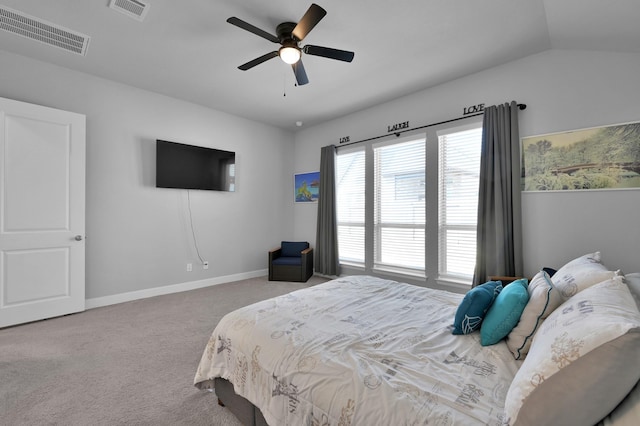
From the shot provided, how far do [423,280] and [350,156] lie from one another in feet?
7.76

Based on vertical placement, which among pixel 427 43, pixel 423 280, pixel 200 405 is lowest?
pixel 200 405

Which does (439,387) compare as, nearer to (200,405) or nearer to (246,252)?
(200,405)

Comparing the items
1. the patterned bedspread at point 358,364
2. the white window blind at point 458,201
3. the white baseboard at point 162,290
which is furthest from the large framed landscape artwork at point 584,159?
the white baseboard at point 162,290

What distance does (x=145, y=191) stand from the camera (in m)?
3.99

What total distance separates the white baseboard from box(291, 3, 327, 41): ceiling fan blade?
378cm

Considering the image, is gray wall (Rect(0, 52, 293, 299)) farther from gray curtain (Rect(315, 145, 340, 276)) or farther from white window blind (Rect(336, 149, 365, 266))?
white window blind (Rect(336, 149, 365, 266))

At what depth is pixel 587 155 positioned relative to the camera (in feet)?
9.03

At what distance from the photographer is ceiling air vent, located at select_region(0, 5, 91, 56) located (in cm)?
247

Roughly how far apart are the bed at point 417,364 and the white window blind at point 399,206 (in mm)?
2157

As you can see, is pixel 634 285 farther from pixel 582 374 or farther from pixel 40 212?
pixel 40 212

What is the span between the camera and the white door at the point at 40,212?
292 centimetres

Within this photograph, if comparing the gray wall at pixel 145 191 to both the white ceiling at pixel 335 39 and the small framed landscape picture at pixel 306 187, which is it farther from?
the small framed landscape picture at pixel 306 187

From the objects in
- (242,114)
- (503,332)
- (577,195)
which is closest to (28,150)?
(242,114)

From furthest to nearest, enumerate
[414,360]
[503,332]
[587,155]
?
[587,155]
[503,332]
[414,360]
